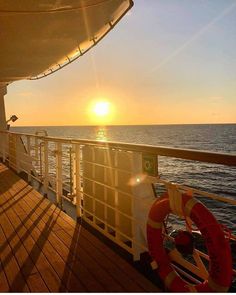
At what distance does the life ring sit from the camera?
6.61ft

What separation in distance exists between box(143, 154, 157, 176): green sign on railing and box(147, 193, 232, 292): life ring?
1.23ft

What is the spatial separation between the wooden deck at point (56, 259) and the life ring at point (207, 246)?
11.7 inches

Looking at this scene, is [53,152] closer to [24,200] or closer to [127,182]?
[24,200]

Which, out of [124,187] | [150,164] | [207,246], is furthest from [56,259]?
[207,246]

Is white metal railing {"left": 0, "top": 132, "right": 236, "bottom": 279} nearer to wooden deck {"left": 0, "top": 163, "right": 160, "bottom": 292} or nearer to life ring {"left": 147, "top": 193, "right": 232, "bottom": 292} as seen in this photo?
life ring {"left": 147, "top": 193, "right": 232, "bottom": 292}

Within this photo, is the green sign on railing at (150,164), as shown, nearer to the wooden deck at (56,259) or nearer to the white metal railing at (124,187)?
the white metal railing at (124,187)

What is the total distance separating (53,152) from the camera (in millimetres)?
Answer: 5305

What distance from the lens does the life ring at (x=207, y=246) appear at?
202 cm

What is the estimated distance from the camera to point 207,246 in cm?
206

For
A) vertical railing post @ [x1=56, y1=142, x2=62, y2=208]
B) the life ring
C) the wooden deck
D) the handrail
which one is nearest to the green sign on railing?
the handrail

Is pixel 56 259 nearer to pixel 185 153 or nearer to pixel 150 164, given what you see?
pixel 150 164

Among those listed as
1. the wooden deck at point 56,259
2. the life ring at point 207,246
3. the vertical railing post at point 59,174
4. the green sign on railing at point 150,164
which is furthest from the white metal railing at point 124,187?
the vertical railing post at point 59,174

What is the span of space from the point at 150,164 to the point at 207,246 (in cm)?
99

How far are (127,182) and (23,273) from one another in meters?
1.23
